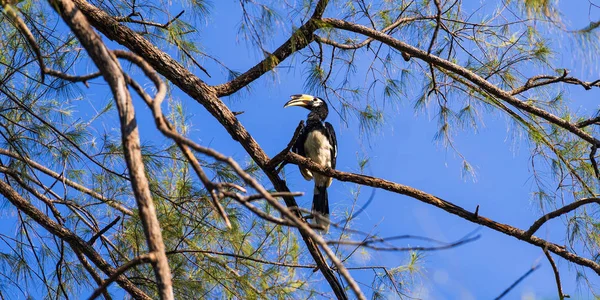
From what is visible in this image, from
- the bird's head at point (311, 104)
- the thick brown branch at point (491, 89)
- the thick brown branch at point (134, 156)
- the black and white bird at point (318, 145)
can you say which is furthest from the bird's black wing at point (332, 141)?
the thick brown branch at point (134, 156)

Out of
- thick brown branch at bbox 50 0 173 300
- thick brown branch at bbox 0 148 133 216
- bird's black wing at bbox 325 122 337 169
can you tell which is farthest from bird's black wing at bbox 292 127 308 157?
thick brown branch at bbox 50 0 173 300

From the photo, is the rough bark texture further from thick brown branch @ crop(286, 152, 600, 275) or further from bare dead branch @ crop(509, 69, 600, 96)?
bare dead branch @ crop(509, 69, 600, 96)

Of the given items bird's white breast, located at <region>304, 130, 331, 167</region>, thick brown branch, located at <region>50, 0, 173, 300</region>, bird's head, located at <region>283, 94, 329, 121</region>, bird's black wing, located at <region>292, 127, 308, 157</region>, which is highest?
bird's head, located at <region>283, 94, 329, 121</region>

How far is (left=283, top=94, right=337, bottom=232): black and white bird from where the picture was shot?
3604mm

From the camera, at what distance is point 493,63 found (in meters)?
3.04

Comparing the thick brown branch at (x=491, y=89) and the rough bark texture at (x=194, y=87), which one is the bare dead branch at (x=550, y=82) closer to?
the thick brown branch at (x=491, y=89)

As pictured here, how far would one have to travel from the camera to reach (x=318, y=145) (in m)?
3.67

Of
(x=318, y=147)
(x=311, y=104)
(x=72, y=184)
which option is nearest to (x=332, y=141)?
(x=318, y=147)

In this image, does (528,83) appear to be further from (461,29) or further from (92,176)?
(92,176)

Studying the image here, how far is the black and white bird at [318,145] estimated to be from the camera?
3.60 meters

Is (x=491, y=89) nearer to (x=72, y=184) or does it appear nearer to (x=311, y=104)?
(x=311, y=104)

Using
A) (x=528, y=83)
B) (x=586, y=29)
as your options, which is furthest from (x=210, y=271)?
(x=586, y=29)

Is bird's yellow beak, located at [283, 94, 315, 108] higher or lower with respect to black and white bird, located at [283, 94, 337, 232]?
higher

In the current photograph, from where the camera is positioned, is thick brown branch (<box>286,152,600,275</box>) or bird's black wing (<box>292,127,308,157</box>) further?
bird's black wing (<box>292,127,308,157</box>)
